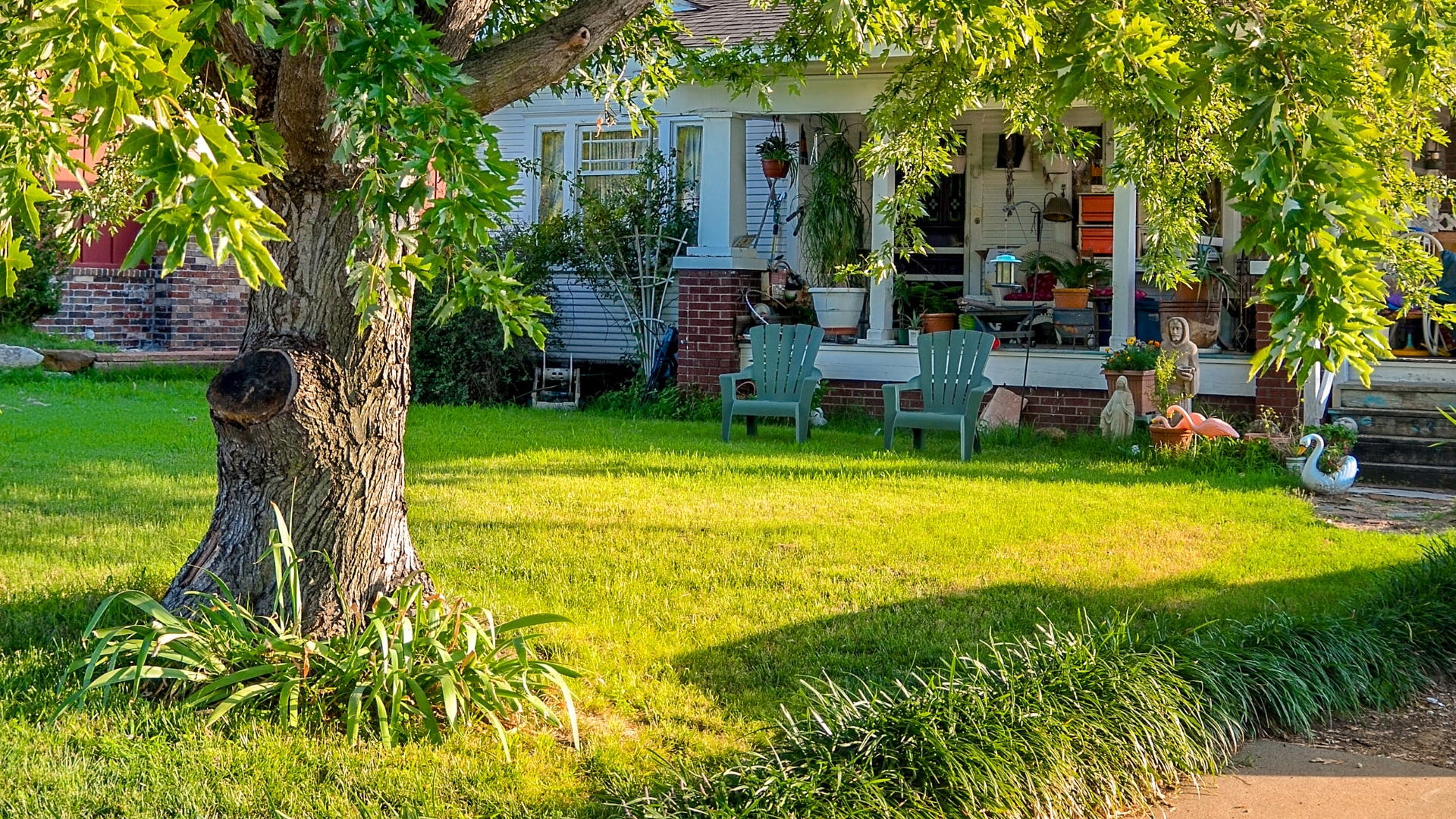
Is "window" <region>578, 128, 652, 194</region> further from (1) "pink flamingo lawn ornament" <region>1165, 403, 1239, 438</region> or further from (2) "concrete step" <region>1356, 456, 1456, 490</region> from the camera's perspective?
(2) "concrete step" <region>1356, 456, 1456, 490</region>

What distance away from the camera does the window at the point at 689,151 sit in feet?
48.6

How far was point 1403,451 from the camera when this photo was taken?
963 cm

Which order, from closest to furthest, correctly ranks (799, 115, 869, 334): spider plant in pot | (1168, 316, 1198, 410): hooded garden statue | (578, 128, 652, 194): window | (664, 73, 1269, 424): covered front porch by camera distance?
(1168, 316, 1198, 410): hooded garden statue, (664, 73, 1269, 424): covered front porch, (799, 115, 869, 334): spider plant in pot, (578, 128, 652, 194): window

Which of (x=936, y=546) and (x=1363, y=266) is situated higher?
(x=1363, y=266)


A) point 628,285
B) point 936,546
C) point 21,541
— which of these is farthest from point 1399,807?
point 628,285

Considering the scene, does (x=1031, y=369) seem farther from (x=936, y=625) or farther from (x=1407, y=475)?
(x=936, y=625)

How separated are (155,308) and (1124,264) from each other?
11433 millimetres

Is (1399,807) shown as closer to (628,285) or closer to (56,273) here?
(628,285)

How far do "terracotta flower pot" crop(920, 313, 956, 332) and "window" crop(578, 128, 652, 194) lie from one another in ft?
15.4

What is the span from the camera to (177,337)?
53.1 ft

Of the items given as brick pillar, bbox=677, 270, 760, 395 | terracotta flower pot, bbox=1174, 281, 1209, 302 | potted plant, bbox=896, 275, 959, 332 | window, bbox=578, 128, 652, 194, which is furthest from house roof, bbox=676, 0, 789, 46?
terracotta flower pot, bbox=1174, 281, 1209, 302

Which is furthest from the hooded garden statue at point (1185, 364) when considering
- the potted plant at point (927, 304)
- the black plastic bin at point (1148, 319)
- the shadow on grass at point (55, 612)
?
the shadow on grass at point (55, 612)

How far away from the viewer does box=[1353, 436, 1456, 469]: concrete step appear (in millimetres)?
9398

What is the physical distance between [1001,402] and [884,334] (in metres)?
1.44
